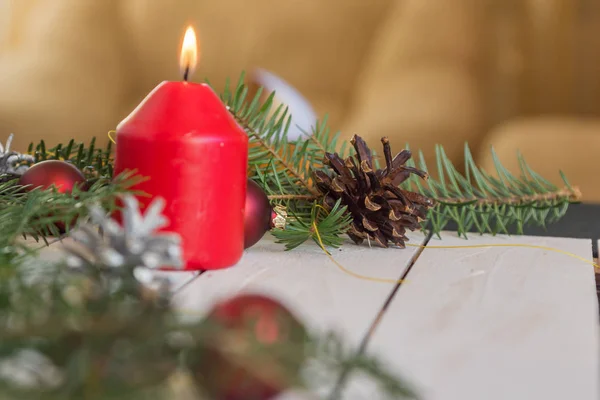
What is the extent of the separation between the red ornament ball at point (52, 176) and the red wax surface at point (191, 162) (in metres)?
0.10

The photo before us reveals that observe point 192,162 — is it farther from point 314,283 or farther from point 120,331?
point 120,331

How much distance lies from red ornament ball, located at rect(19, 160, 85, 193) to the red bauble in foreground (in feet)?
1.03

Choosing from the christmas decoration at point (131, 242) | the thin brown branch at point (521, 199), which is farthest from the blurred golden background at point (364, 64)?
the christmas decoration at point (131, 242)

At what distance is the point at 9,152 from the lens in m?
0.58

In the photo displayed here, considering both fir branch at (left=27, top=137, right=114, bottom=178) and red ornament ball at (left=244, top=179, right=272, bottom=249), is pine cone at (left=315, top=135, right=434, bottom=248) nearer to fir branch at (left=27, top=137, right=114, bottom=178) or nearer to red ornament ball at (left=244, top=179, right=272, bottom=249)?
red ornament ball at (left=244, top=179, right=272, bottom=249)

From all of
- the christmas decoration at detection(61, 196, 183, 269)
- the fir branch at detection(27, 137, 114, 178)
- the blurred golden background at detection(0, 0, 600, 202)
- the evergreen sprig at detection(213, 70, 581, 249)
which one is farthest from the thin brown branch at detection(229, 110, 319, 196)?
the blurred golden background at detection(0, 0, 600, 202)

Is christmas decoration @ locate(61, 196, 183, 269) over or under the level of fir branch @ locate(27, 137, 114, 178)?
over

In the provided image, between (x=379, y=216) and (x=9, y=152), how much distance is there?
1.04ft

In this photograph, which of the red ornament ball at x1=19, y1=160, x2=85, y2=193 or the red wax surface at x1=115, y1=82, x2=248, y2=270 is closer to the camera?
the red wax surface at x1=115, y1=82, x2=248, y2=270

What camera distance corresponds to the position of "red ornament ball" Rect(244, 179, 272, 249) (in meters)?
0.50

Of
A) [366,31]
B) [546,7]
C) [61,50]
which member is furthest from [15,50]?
[546,7]

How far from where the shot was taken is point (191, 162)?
0.43m

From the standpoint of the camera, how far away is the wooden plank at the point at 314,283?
0.36 metres

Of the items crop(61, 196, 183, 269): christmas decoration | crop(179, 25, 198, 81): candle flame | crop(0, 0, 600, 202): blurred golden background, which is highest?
crop(179, 25, 198, 81): candle flame
